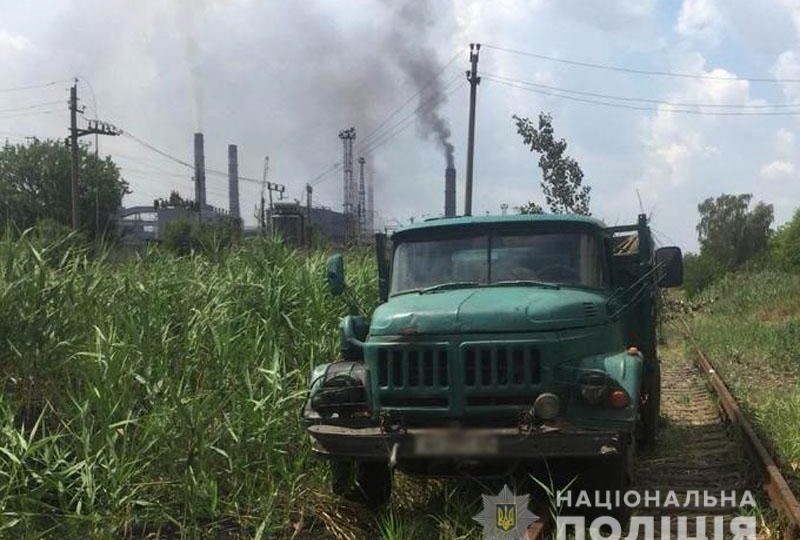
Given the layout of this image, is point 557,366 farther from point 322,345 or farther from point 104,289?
point 104,289

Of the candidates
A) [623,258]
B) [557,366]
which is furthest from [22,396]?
[623,258]

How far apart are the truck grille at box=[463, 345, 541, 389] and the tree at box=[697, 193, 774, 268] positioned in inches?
2614

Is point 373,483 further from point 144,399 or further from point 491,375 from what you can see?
point 144,399

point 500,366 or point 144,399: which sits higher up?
point 500,366

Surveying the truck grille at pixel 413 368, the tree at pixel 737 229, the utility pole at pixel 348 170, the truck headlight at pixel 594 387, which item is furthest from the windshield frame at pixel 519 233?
the tree at pixel 737 229

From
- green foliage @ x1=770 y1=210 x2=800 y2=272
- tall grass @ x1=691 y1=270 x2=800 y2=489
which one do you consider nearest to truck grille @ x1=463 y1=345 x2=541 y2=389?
tall grass @ x1=691 y1=270 x2=800 y2=489

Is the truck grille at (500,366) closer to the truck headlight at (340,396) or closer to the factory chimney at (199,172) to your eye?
the truck headlight at (340,396)

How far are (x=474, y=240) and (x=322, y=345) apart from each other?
96.9 inches

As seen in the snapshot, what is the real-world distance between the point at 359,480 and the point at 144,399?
5.39 feet

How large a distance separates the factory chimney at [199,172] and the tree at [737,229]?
41097mm

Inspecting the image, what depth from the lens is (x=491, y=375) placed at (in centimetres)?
491

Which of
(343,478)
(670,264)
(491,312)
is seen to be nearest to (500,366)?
(491,312)

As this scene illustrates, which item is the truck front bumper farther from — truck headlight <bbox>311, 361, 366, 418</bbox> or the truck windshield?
the truck windshield

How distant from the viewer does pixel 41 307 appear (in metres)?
6.30
